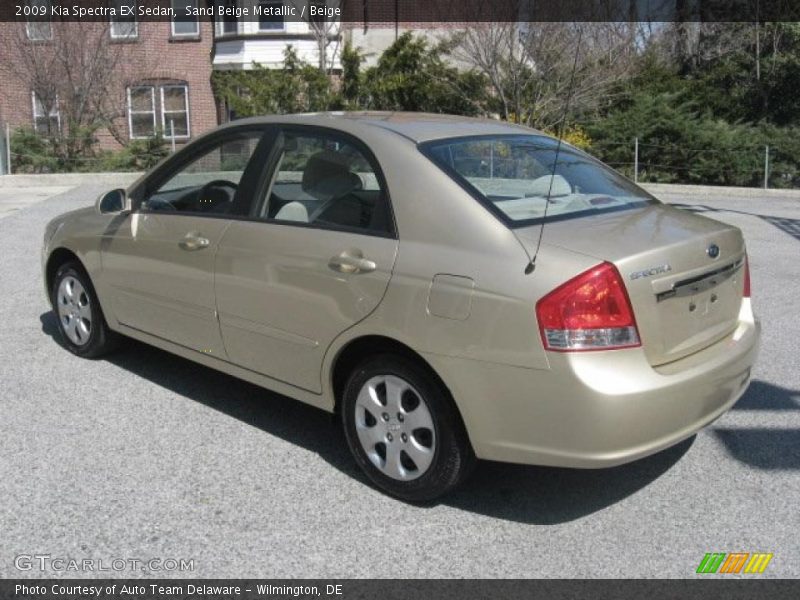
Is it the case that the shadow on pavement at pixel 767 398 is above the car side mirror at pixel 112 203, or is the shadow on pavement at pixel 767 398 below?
below

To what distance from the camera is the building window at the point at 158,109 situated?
Answer: 26.1m

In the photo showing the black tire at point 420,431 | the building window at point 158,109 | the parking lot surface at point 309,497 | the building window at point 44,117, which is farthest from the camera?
the building window at point 158,109

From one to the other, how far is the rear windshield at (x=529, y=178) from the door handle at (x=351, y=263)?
0.54 m

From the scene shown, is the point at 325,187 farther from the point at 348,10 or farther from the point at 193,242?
the point at 348,10

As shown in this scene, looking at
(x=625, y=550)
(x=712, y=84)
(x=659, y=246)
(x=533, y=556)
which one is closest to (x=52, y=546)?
(x=533, y=556)

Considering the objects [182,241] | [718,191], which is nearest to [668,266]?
[182,241]

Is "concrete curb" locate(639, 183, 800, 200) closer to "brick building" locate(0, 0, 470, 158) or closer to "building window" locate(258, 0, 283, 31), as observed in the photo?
"brick building" locate(0, 0, 470, 158)

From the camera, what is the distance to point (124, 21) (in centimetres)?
2581

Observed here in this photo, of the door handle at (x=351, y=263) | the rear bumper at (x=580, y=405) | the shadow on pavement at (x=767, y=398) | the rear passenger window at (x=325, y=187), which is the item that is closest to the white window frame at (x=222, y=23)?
the rear passenger window at (x=325, y=187)

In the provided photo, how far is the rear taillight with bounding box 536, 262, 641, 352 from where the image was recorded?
3.24m

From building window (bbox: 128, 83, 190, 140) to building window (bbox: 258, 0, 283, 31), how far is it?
3391 mm

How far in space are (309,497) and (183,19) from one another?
25.1 m

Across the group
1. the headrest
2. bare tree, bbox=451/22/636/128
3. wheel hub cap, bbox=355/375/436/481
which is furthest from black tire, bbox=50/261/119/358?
bare tree, bbox=451/22/636/128
